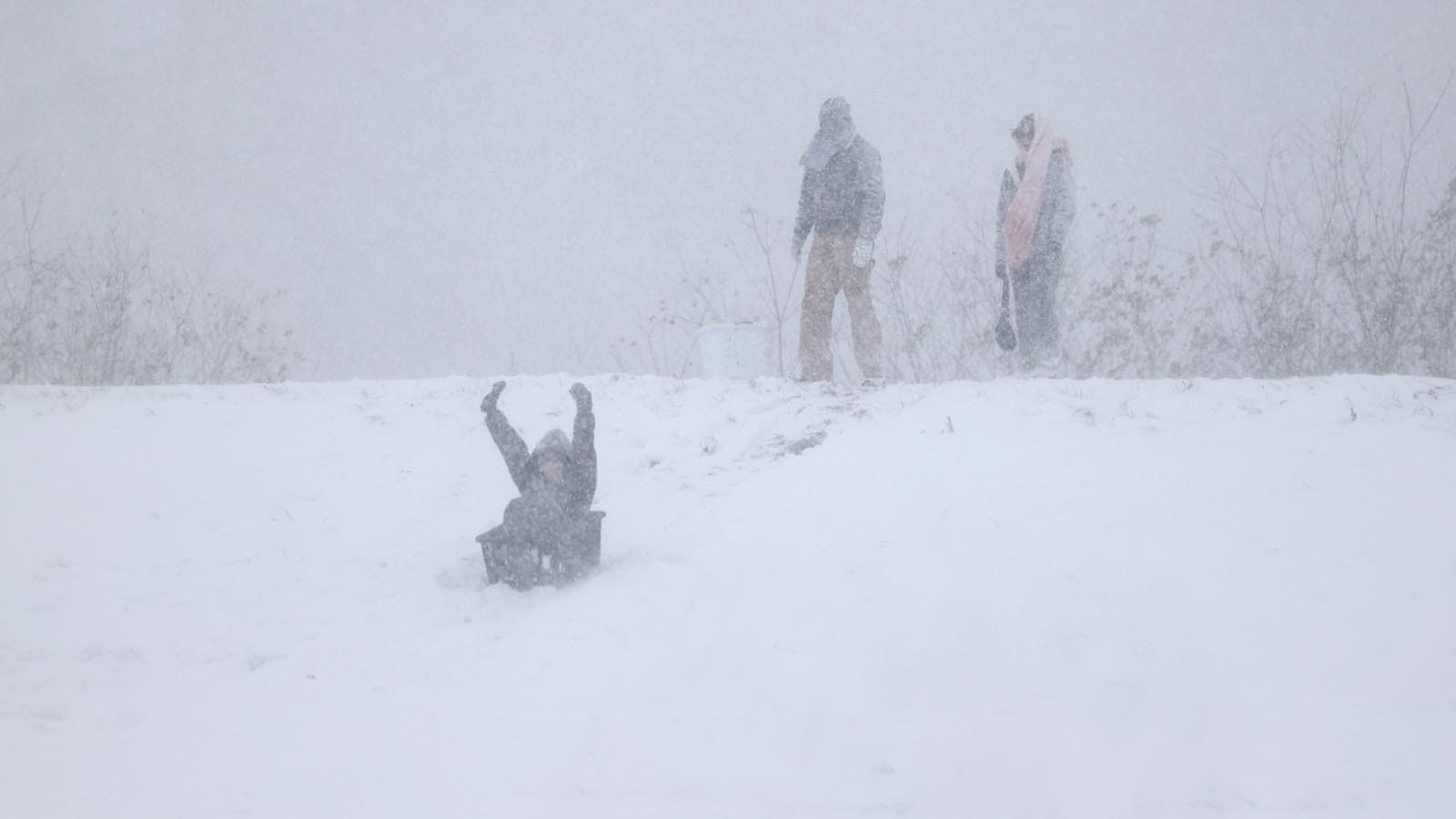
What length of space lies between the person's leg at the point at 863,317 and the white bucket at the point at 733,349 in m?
0.77

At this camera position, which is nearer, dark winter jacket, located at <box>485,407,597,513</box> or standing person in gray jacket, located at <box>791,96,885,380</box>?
dark winter jacket, located at <box>485,407,597,513</box>

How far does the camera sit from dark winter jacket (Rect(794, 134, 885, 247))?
6.70m

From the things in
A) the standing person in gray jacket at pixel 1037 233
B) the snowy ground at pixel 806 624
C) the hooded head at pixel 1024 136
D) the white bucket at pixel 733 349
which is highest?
the hooded head at pixel 1024 136

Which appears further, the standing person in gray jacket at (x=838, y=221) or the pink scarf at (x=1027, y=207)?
the standing person in gray jacket at (x=838, y=221)

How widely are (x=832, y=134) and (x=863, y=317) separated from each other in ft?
4.06

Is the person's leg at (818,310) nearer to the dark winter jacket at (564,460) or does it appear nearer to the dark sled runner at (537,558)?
the dark winter jacket at (564,460)

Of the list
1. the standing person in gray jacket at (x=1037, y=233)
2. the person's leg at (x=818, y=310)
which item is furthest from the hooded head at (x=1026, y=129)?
the person's leg at (x=818, y=310)

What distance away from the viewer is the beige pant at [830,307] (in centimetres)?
677

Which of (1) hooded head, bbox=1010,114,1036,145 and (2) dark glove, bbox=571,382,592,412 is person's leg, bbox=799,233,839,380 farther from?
(2) dark glove, bbox=571,382,592,412

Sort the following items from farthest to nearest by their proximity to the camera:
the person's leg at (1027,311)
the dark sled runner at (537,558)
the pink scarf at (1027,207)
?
the person's leg at (1027,311) < the pink scarf at (1027,207) < the dark sled runner at (537,558)

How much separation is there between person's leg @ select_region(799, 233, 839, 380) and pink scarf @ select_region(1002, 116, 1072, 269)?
3.75 feet

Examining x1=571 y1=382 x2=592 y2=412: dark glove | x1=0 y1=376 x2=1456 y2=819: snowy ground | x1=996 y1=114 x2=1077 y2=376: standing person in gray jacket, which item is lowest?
x1=0 y1=376 x2=1456 y2=819: snowy ground

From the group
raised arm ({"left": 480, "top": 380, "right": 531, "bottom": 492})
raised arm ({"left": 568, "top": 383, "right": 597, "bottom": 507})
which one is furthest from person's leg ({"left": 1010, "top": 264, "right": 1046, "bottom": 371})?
raised arm ({"left": 480, "top": 380, "right": 531, "bottom": 492})

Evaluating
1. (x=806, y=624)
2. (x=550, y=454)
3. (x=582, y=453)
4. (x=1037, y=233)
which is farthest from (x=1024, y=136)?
(x=806, y=624)
